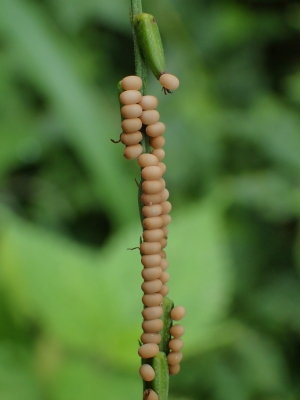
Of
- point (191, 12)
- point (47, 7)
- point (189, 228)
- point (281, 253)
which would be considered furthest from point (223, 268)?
point (191, 12)

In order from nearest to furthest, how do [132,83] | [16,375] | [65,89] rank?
[132,83] < [16,375] < [65,89]

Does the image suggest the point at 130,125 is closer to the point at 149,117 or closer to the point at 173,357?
the point at 149,117

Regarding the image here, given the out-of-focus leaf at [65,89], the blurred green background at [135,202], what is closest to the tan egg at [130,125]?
the blurred green background at [135,202]

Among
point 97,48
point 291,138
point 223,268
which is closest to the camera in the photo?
point 223,268

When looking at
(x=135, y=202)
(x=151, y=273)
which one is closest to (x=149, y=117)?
(x=151, y=273)

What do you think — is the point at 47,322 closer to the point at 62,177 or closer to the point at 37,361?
the point at 37,361
